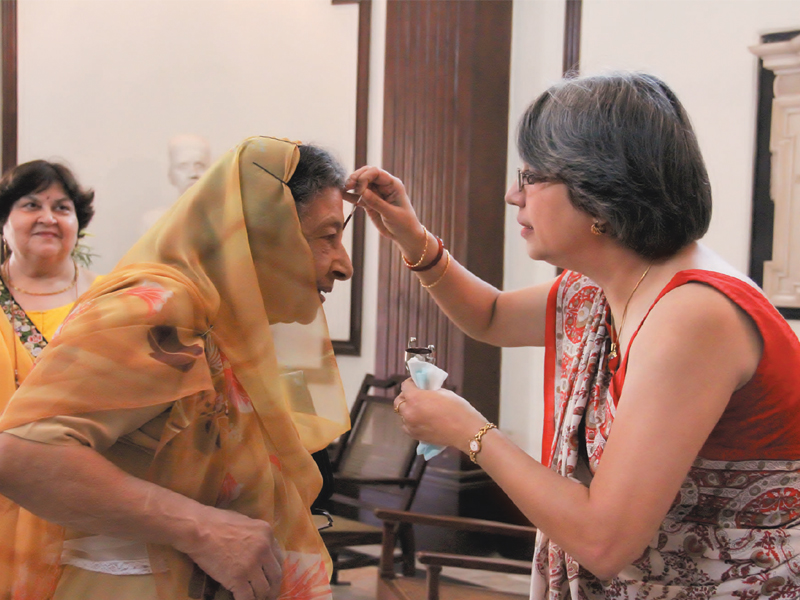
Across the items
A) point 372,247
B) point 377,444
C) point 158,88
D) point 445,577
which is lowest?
point 445,577

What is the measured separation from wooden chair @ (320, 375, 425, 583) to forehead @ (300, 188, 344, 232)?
1.99m

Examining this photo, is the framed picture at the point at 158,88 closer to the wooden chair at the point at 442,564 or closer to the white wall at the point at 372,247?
the white wall at the point at 372,247

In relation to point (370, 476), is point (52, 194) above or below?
above

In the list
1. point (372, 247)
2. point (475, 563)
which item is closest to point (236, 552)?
point (475, 563)

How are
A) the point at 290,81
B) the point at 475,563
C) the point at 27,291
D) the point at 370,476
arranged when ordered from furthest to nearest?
1. the point at 290,81
2. the point at 370,476
3. the point at 27,291
4. the point at 475,563

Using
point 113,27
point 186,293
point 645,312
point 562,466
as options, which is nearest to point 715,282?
point 645,312

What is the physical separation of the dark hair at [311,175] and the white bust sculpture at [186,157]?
372 cm

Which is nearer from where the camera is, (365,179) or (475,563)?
(365,179)

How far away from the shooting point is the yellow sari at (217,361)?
1231 millimetres

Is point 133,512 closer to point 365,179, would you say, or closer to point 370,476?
point 365,179

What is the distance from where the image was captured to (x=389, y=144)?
4406mm

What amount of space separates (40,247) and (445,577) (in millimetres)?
2422

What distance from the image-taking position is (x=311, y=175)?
1.59 metres

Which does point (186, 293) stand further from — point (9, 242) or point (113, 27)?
point (113, 27)
